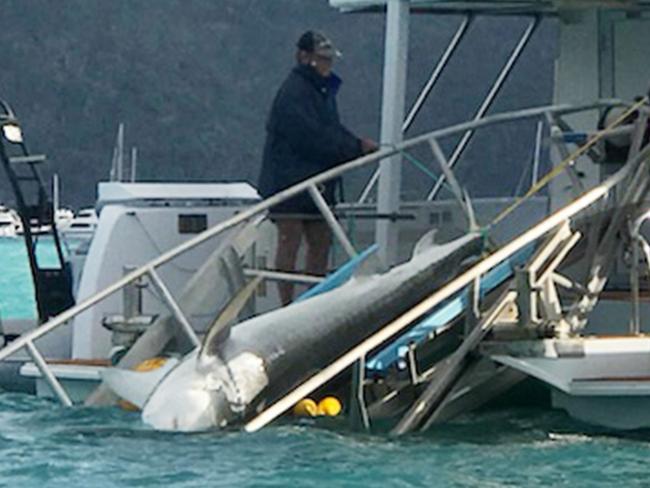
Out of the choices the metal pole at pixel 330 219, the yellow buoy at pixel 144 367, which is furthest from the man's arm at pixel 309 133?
the yellow buoy at pixel 144 367

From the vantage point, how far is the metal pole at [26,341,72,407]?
55.3ft

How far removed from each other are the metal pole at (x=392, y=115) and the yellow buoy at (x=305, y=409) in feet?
8.44

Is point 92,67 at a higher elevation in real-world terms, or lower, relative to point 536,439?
higher

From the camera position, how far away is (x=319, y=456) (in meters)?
15.2

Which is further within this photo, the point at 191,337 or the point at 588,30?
the point at 588,30

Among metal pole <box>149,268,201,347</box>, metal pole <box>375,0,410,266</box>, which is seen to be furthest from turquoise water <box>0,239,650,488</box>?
metal pole <box>375,0,410,266</box>

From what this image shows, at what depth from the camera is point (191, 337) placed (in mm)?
16969

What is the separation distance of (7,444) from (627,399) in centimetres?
411

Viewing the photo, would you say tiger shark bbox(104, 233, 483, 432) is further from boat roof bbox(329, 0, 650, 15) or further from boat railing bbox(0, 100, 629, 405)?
boat roof bbox(329, 0, 650, 15)

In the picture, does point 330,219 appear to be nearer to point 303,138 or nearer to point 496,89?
point 303,138

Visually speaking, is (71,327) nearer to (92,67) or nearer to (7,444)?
(7,444)

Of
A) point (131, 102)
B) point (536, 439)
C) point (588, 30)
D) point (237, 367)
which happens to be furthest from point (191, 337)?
point (131, 102)

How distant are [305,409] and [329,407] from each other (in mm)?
182

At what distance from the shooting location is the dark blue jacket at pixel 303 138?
1881 cm
